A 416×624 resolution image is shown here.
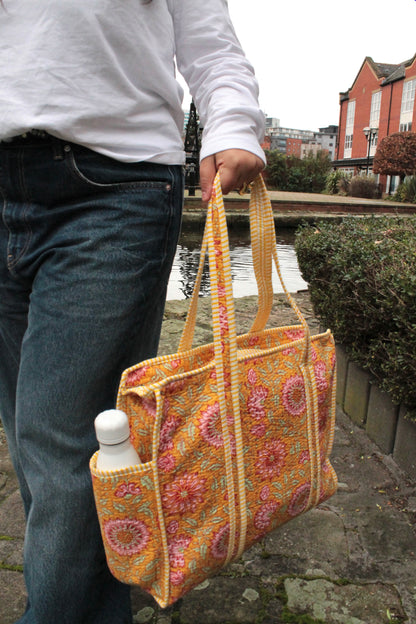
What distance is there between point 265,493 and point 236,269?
21.9ft

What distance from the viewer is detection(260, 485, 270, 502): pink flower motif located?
107 cm

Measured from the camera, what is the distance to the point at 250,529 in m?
1.06

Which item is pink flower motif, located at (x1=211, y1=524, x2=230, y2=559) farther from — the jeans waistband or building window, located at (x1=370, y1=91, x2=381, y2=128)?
building window, located at (x1=370, y1=91, x2=381, y2=128)

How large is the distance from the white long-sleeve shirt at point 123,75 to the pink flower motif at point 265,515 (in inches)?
29.3

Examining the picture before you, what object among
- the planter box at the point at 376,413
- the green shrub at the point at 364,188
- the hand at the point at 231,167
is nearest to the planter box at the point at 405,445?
the planter box at the point at 376,413

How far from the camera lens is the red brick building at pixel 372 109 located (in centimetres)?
3519

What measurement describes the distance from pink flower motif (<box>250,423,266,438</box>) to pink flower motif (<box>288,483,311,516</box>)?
0.20 metres

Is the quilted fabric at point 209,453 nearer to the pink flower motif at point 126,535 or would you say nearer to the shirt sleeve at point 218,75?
the pink flower motif at point 126,535

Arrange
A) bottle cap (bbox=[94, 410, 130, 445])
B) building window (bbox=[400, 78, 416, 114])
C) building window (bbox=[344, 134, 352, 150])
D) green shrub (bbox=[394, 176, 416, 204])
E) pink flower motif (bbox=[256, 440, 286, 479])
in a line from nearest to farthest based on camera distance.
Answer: bottle cap (bbox=[94, 410, 130, 445]), pink flower motif (bbox=[256, 440, 286, 479]), green shrub (bbox=[394, 176, 416, 204]), building window (bbox=[400, 78, 416, 114]), building window (bbox=[344, 134, 352, 150])

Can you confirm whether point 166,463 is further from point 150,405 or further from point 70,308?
point 70,308

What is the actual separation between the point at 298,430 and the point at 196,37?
89 cm

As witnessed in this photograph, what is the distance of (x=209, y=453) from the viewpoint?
0.97 m

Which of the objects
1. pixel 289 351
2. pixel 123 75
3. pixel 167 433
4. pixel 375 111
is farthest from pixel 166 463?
pixel 375 111

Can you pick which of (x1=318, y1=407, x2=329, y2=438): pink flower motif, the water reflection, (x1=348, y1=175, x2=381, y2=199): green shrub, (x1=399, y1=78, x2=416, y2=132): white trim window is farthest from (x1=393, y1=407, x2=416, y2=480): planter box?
(x1=399, y1=78, x2=416, y2=132): white trim window
